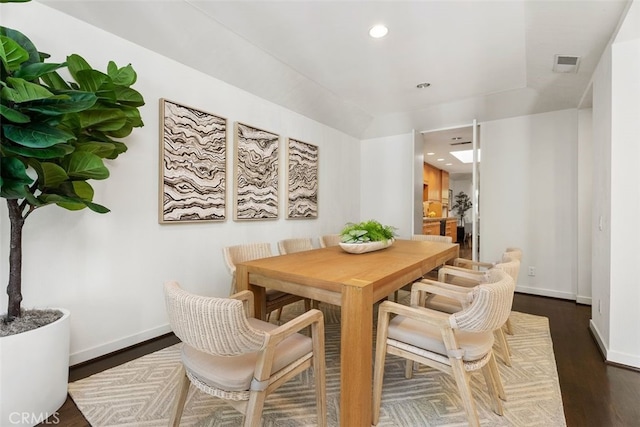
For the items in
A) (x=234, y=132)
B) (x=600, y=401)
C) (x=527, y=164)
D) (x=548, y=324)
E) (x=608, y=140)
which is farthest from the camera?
(x=527, y=164)

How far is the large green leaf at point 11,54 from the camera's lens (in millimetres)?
1282

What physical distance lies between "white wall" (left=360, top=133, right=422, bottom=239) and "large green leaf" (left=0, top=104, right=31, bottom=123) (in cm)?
449

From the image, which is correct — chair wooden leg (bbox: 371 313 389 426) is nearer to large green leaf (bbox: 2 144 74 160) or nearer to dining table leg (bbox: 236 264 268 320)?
dining table leg (bbox: 236 264 268 320)

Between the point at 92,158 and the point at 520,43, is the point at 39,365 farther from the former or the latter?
the point at 520,43

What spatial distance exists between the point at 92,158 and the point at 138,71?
3.89ft

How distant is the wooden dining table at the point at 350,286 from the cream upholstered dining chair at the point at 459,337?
0.18 metres

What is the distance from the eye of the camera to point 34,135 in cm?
136

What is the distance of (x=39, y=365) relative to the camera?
1.49m

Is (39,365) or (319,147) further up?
(319,147)

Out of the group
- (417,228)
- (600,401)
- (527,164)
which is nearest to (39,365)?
(600,401)

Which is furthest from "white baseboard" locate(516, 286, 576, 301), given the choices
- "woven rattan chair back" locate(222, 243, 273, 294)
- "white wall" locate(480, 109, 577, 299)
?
"woven rattan chair back" locate(222, 243, 273, 294)

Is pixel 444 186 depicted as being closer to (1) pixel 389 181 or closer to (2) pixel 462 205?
(2) pixel 462 205

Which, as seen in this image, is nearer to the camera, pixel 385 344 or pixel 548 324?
pixel 385 344

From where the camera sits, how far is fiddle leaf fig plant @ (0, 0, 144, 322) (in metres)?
1.34
